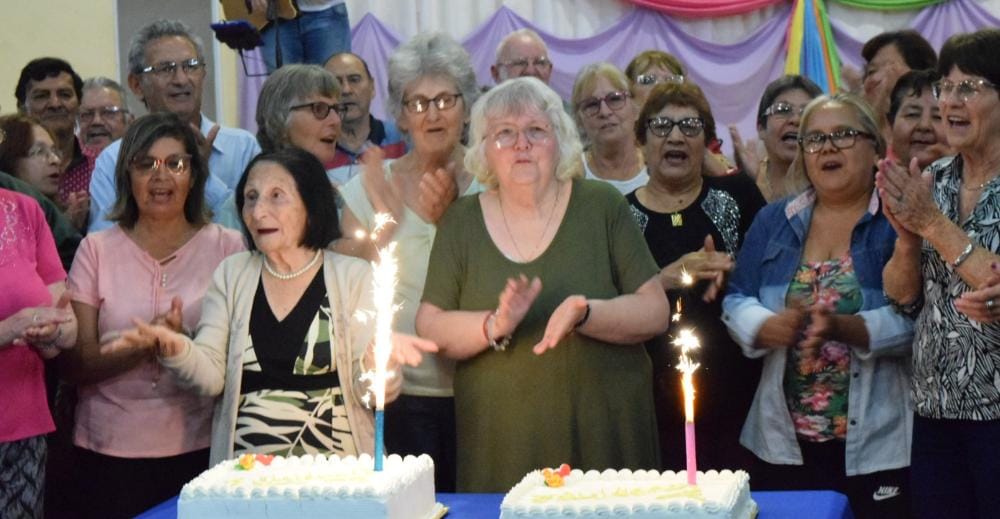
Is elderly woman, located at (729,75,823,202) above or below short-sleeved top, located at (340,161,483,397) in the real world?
above

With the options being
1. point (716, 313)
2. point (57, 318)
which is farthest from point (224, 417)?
point (716, 313)

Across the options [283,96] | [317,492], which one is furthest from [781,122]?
[317,492]

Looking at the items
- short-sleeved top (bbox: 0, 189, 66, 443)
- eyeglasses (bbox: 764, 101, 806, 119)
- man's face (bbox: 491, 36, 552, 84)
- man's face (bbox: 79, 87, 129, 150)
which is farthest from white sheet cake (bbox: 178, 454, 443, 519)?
man's face (bbox: 79, 87, 129, 150)

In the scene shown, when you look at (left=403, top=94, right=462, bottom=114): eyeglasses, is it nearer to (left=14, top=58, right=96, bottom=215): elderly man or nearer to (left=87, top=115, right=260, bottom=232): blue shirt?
(left=87, top=115, right=260, bottom=232): blue shirt

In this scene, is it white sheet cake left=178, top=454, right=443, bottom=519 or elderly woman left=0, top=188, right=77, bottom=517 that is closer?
white sheet cake left=178, top=454, right=443, bottom=519

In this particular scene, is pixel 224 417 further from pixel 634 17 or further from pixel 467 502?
pixel 634 17

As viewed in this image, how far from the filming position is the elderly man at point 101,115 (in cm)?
492

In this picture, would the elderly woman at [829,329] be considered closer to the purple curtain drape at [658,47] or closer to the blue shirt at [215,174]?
the blue shirt at [215,174]

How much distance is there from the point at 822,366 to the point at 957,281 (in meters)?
0.45

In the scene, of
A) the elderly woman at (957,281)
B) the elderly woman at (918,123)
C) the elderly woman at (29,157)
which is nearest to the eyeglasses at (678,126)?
the elderly woman at (918,123)

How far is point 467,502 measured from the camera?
271cm

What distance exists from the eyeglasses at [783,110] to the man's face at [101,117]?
2397 mm

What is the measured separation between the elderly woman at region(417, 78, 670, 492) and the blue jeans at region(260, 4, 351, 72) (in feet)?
8.46

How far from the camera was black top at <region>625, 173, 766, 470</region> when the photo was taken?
359 cm
